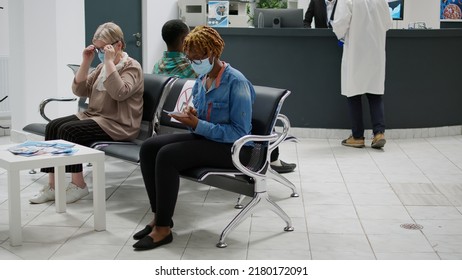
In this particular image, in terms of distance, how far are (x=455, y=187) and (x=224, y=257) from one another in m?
2.26

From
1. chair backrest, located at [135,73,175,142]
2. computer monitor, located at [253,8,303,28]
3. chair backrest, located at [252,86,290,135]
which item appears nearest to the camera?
chair backrest, located at [252,86,290,135]

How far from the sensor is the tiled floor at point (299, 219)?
12.1 ft

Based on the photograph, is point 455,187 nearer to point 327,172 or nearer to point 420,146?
point 327,172

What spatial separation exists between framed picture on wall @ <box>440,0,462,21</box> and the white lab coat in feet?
14.3

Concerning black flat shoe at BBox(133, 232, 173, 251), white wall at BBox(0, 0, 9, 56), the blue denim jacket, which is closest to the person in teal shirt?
the blue denim jacket

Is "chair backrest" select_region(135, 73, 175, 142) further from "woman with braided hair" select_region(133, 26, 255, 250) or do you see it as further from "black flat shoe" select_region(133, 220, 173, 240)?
"black flat shoe" select_region(133, 220, 173, 240)

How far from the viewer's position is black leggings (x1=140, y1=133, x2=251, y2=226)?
365 centimetres

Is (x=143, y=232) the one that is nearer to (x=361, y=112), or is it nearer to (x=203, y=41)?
(x=203, y=41)

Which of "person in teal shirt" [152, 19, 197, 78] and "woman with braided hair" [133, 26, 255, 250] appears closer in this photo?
"woman with braided hair" [133, 26, 255, 250]

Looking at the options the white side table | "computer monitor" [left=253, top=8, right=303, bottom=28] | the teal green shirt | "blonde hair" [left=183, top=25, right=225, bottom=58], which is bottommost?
the white side table

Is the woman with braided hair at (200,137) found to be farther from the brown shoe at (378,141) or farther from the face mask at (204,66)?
the brown shoe at (378,141)

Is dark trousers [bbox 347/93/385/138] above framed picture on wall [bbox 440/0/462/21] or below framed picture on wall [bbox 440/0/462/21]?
below

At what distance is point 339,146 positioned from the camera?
22.2 ft

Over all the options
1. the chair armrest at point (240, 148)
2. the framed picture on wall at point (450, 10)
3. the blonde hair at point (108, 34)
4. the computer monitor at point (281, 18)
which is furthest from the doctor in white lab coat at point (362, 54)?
the framed picture on wall at point (450, 10)
